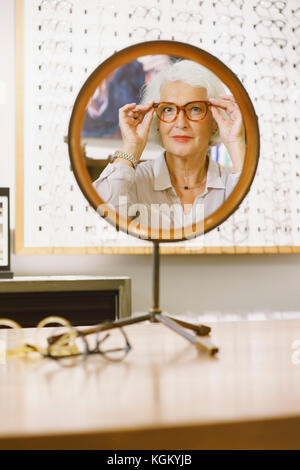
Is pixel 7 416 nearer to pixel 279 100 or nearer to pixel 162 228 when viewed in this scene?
pixel 162 228

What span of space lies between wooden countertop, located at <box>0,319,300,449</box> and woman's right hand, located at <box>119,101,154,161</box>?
1.14 ft

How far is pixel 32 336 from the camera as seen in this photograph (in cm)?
60

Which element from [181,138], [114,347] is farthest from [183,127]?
[114,347]

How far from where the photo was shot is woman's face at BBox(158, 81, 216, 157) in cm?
64

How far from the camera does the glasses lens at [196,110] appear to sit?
638 mm

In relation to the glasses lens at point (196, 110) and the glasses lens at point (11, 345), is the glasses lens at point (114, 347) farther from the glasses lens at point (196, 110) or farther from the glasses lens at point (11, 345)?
the glasses lens at point (196, 110)

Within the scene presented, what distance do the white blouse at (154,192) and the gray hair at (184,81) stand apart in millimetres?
50

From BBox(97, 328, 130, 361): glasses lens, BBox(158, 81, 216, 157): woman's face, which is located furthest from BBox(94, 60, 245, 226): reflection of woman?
BBox(97, 328, 130, 361): glasses lens

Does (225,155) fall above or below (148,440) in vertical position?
above

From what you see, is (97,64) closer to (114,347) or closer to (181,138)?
(181,138)

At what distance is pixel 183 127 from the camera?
0.64 metres

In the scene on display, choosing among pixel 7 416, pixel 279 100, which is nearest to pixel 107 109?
pixel 7 416

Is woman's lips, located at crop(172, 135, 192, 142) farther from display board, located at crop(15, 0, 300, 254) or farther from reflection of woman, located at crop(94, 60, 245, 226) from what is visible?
display board, located at crop(15, 0, 300, 254)

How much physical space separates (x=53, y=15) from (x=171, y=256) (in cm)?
90
